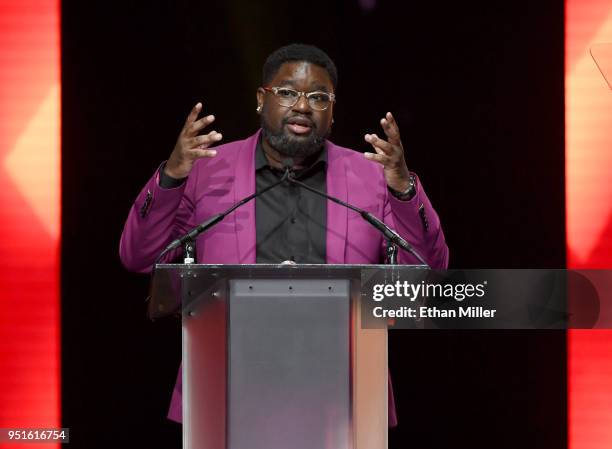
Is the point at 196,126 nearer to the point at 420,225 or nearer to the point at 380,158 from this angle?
the point at 380,158

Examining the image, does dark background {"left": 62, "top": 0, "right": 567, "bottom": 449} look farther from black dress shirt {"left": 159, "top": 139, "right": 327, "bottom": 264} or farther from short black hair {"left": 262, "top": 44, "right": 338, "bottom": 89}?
black dress shirt {"left": 159, "top": 139, "right": 327, "bottom": 264}

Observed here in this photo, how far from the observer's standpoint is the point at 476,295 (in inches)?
80.7

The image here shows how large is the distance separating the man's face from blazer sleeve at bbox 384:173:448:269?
11.6 inches

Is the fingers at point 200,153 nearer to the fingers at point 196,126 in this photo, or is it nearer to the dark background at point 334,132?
Result: the fingers at point 196,126

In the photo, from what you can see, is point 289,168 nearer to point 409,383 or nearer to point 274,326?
point 274,326

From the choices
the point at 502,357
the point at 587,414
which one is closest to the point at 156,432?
the point at 502,357

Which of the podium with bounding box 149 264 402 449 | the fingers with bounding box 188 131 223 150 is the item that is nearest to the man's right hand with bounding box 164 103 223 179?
the fingers with bounding box 188 131 223 150

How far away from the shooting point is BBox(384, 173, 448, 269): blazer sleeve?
254 cm

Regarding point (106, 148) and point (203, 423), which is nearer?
point (203, 423)

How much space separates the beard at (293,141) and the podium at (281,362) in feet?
3.08

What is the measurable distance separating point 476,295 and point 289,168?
1.96ft

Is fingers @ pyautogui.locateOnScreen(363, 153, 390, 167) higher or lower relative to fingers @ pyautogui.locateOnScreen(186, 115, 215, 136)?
lower

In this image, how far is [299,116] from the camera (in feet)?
9.16

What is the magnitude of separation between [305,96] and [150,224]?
583mm
